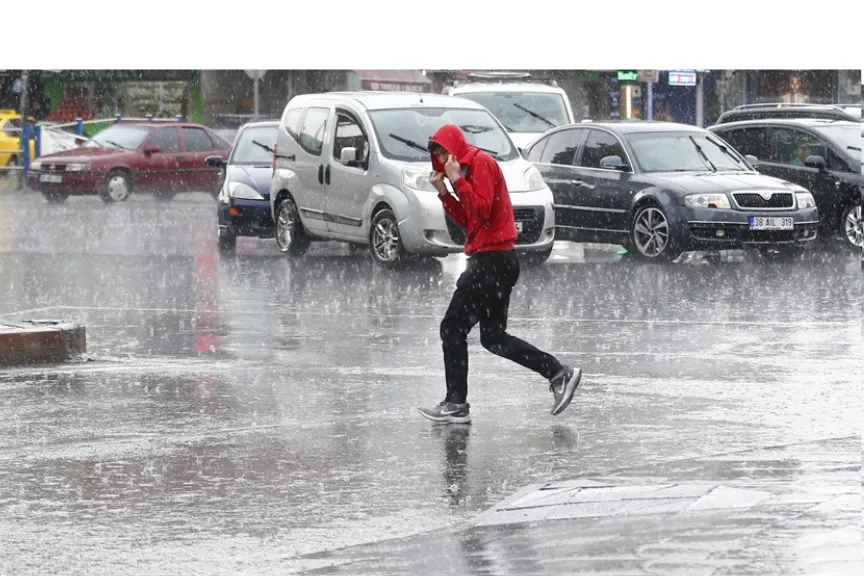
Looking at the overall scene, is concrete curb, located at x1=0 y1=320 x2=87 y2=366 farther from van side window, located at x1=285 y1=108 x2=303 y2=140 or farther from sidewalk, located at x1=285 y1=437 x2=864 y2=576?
van side window, located at x1=285 y1=108 x2=303 y2=140

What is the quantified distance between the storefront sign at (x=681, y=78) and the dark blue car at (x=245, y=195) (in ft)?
78.2

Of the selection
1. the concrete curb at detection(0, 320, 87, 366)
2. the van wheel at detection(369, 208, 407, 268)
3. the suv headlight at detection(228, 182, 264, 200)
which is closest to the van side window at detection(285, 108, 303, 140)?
the suv headlight at detection(228, 182, 264, 200)

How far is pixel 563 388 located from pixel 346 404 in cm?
126

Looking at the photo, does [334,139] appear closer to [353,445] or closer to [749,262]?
[749,262]

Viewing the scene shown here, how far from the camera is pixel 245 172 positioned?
73.2ft

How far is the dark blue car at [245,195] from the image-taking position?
71.4ft

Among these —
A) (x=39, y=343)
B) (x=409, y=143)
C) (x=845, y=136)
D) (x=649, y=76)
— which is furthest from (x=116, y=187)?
(x=39, y=343)

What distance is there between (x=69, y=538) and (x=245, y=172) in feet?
53.3

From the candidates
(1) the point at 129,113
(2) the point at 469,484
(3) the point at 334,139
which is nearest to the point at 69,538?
(2) the point at 469,484

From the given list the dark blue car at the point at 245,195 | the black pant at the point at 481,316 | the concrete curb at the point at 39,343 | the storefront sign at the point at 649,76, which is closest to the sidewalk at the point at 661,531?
the black pant at the point at 481,316

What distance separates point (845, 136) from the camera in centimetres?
2108

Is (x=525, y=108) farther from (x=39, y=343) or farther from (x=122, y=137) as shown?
(x=39, y=343)
